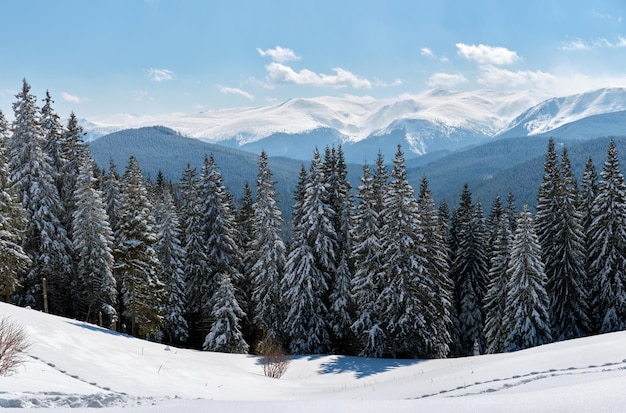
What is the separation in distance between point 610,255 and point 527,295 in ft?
22.2

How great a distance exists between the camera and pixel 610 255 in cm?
3297

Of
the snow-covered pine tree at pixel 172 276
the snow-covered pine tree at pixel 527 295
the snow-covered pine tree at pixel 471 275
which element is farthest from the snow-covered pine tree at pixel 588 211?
the snow-covered pine tree at pixel 172 276

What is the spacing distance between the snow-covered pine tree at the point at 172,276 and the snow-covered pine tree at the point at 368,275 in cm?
1569

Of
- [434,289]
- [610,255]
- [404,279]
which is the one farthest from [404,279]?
[610,255]

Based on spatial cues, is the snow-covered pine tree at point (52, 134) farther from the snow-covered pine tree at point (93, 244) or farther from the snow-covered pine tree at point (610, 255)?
the snow-covered pine tree at point (610, 255)

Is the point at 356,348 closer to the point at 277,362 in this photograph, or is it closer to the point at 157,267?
the point at 277,362

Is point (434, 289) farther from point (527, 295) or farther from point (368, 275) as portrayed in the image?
point (527, 295)

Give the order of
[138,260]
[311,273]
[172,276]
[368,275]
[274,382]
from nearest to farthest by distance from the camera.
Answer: [274,382], [368,275], [138,260], [311,273], [172,276]

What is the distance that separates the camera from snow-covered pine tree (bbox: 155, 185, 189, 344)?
4012cm

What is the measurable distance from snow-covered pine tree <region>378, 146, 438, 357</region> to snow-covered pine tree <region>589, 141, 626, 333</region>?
41.0 feet

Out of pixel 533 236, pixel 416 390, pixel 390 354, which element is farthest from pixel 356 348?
pixel 416 390

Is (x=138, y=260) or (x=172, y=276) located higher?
(x=138, y=260)

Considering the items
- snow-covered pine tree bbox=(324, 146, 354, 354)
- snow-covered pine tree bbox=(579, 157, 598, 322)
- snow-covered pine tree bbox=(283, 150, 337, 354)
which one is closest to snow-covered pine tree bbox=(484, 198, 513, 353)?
snow-covered pine tree bbox=(579, 157, 598, 322)

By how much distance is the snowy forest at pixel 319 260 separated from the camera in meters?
31.8
